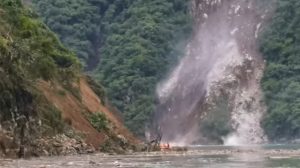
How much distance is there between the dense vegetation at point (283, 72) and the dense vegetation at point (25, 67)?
66.0 metres

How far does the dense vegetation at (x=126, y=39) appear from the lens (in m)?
146

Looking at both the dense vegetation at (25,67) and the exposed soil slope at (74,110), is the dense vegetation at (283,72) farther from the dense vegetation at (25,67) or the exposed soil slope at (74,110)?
the exposed soil slope at (74,110)

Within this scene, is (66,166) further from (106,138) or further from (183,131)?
(183,131)

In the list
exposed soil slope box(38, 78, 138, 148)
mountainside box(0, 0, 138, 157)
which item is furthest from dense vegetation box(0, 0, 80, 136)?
exposed soil slope box(38, 78, 138, 148)

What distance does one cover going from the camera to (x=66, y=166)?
38.5 m

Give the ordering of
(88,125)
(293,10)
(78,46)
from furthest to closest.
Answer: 1. (78,46)
2. (293,10)
3. (88,125)

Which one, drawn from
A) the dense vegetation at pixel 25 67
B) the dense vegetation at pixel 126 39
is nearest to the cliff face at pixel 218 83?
the dense vegetation at pixel 126 39

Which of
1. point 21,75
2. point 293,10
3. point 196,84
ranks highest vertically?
point 293,10

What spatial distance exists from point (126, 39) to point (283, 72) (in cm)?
3343

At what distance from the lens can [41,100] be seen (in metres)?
54.9

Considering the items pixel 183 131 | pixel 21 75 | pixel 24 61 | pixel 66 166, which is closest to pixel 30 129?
pixel 21 75

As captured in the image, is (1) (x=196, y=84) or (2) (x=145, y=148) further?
(1) (x=196, y=84)

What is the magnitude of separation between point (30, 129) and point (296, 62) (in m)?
101

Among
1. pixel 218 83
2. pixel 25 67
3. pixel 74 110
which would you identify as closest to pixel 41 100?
pixel 25 67
